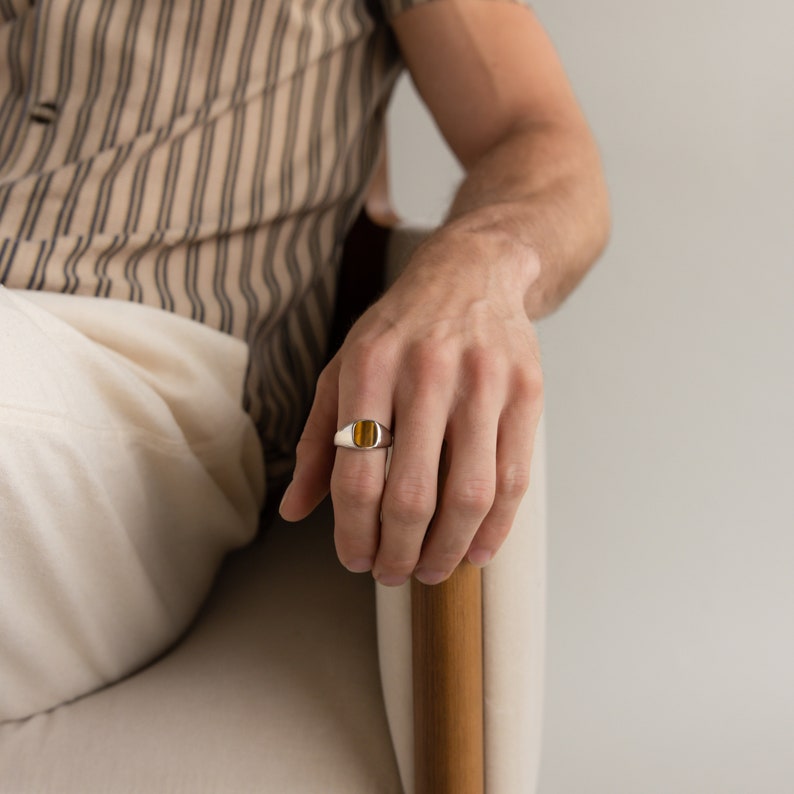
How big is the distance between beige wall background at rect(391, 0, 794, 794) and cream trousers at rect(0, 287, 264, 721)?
0.57 meters

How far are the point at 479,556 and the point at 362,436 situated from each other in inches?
3.3

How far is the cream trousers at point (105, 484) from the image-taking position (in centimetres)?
52

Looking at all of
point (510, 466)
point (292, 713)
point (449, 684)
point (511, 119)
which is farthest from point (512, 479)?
point (511, 119)

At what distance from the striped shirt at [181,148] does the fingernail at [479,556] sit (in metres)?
0.34

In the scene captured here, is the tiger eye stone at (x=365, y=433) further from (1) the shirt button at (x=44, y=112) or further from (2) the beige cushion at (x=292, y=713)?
(1) the shirt button at (x=44, y=112)

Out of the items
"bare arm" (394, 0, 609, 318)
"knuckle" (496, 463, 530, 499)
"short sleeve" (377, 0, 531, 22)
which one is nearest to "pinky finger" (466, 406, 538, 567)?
"knuckle" (496, 463, 530, 499)

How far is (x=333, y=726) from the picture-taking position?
573 mm

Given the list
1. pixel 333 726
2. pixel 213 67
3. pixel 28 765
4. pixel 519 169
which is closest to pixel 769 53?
pixel 519 169

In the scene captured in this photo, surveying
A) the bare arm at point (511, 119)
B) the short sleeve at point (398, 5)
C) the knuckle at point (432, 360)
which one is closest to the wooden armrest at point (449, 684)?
the knuckle at point (432, 360)

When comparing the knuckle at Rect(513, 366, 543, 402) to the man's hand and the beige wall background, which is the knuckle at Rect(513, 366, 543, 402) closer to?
Answer: the man's hand

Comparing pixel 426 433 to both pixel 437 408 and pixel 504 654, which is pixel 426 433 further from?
pixel 504 654

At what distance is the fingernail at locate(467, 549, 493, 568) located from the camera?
46 cm

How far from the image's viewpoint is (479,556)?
0.46 meters

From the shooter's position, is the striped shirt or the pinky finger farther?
the striped shirt
